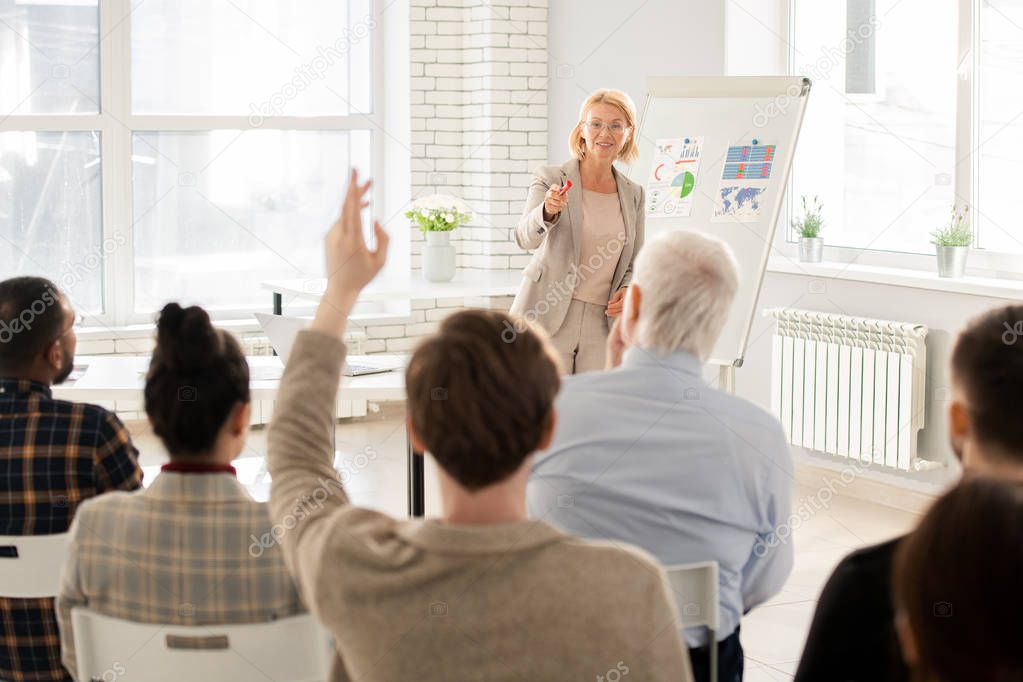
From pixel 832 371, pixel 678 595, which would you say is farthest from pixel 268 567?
pixel 832 371

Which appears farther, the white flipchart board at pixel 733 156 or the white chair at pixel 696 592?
the white flipchart board at pixel 733 156

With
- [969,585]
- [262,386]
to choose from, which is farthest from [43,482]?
[969,585]

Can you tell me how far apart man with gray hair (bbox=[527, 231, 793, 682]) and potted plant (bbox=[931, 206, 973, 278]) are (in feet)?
10.3

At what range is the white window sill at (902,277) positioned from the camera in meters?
4.79

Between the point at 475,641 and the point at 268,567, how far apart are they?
2.23ft

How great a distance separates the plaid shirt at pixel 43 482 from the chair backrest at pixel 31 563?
3.4 inches

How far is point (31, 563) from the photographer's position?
2.16 meters

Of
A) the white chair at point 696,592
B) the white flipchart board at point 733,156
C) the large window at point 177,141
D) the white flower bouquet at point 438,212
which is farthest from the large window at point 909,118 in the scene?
the white chair at point 696,592

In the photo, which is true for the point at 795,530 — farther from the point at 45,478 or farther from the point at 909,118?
the point at 45,478

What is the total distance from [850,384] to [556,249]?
1579 mm

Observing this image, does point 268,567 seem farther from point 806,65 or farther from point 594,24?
point 594,24

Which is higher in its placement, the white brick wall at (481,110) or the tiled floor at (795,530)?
the white brick wall at (481,110)
